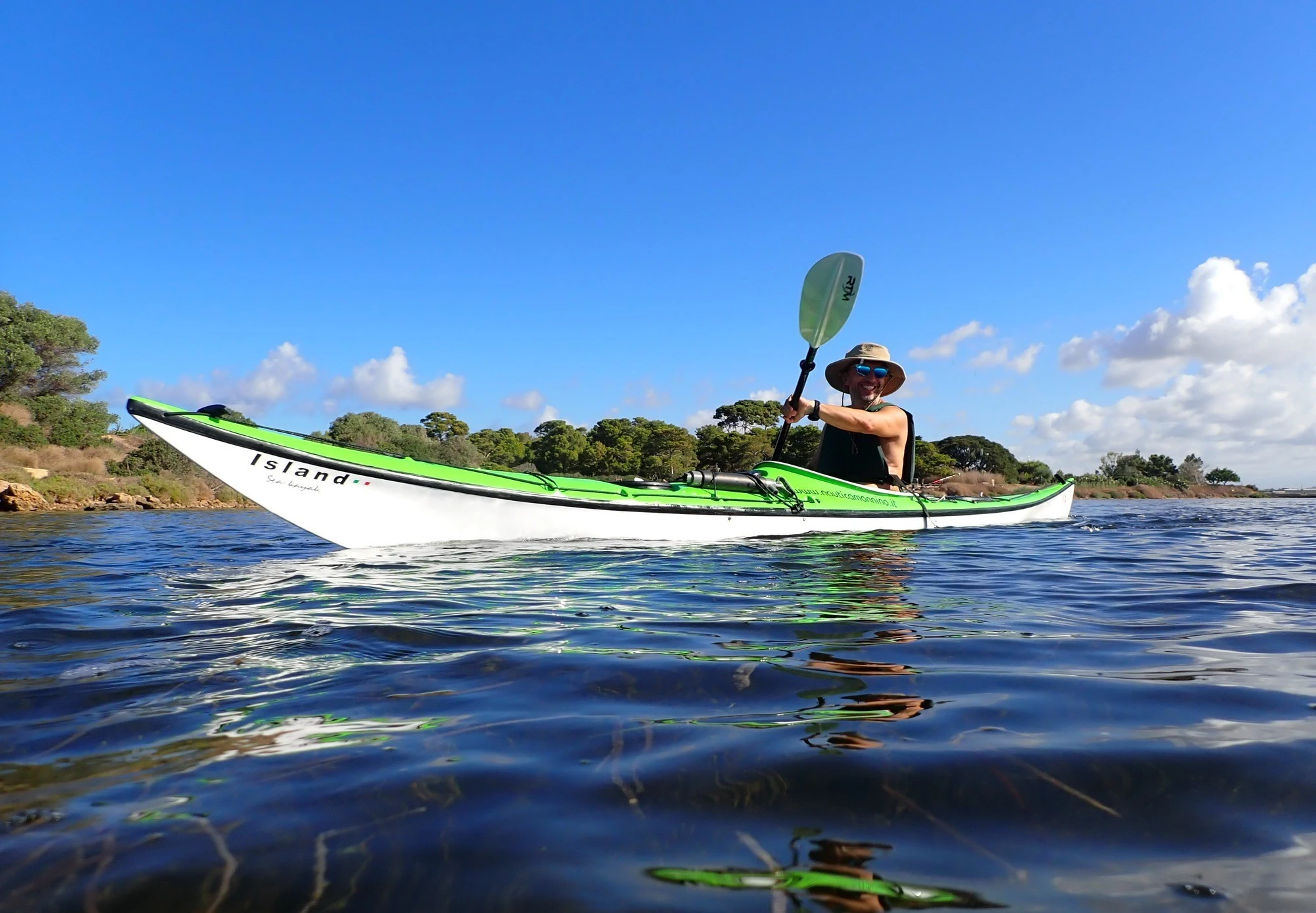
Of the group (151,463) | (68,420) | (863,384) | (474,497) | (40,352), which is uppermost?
(40,352)

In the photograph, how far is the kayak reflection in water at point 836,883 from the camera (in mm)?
1035

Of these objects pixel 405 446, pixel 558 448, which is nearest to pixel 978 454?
pixel 558 448

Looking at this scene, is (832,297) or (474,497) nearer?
(474,497)

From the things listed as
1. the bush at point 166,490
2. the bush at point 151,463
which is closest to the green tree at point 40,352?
the bush at point 151,463

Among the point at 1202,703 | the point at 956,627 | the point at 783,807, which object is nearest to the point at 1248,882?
the point at 783,807

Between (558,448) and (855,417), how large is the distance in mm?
47953

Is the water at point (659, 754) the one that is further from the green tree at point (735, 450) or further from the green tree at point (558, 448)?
the green tree at point (558, 448)

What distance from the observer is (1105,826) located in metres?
1.28

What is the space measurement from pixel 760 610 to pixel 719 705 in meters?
1.48

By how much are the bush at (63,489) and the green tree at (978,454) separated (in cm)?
4960

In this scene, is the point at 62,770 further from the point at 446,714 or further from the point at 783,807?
the point at 783,807

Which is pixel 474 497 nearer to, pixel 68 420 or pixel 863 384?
pixel 863 384

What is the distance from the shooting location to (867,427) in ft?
25.1

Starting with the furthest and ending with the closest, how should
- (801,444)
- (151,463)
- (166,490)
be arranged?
(801,444) < (151,463) < (166,490)
